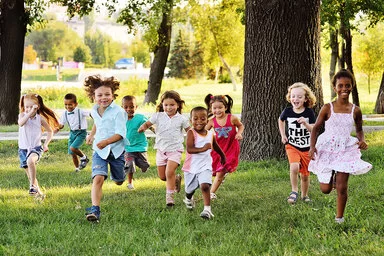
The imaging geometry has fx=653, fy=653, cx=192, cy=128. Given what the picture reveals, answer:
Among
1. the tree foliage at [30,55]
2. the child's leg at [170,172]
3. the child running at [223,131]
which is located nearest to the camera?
the child's leg at [170,172]

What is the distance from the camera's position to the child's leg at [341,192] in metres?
6.69

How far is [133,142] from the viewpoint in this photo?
987cm

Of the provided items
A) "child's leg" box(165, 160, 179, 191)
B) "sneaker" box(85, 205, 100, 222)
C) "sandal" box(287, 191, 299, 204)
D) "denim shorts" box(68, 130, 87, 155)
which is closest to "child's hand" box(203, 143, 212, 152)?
"child's leg" box(165, 160, 179, 191)

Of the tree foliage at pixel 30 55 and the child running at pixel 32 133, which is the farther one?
the tree foliage at pixel 30 55

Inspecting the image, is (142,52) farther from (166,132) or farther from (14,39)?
(166,132)

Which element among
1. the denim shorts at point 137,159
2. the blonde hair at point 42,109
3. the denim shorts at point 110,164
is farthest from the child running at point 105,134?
the denim shorts at point 137,159

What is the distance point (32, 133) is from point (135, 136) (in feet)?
5.34

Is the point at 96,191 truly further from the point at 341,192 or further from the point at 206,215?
the point at 341,192

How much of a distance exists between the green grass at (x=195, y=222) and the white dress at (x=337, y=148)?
0.54 metres

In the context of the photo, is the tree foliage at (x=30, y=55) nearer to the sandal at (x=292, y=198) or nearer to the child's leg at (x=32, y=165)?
the child's leg at (x=32, y=165)

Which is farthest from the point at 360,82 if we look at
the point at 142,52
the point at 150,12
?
the point at 142,52

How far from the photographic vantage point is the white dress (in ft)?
22.3

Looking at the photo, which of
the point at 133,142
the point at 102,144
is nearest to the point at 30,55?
the point at 133,142

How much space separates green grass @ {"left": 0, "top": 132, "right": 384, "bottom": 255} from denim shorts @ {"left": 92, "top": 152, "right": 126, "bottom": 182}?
0.43 metres
